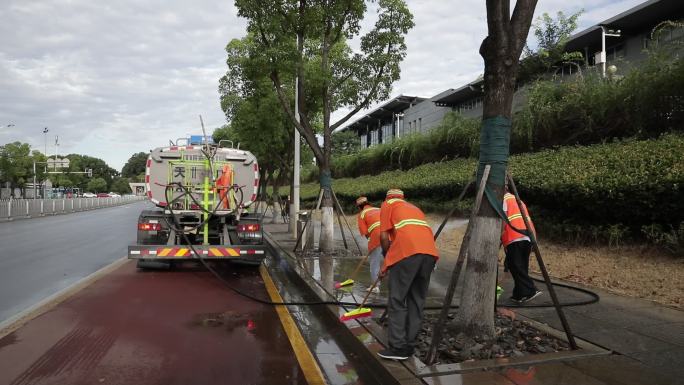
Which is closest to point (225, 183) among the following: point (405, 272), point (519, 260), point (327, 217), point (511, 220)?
point (327, 217)

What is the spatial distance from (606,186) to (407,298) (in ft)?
14.3

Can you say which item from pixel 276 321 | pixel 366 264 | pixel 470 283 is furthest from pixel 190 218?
pixel 470 283

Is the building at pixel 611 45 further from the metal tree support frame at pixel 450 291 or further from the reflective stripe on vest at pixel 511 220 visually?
the metal tree support frame at pixel 450 291

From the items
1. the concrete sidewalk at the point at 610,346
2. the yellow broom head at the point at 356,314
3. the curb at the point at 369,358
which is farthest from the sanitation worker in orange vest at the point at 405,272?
the yellow broom head at the point at 356,314

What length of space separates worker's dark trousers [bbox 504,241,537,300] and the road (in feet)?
20.9

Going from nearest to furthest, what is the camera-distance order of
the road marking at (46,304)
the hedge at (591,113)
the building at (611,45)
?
1. the road marking at (46,304)
2. the hedge at (591,113)
3. the building at (611,45)

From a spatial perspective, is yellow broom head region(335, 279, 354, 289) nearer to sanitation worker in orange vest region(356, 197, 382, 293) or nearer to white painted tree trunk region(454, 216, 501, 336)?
sanitation worker in orange vest region(356, 197, 382, 293)

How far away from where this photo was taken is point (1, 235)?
16.8 meters

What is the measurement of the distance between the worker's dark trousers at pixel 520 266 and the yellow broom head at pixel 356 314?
1984mm

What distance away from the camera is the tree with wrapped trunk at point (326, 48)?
1130cm

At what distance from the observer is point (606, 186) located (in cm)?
721

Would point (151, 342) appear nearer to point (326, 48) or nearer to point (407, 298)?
point (407, 298)

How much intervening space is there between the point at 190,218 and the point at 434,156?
9.91 metres

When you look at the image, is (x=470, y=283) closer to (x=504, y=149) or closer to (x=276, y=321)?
(x=504, y=149)
